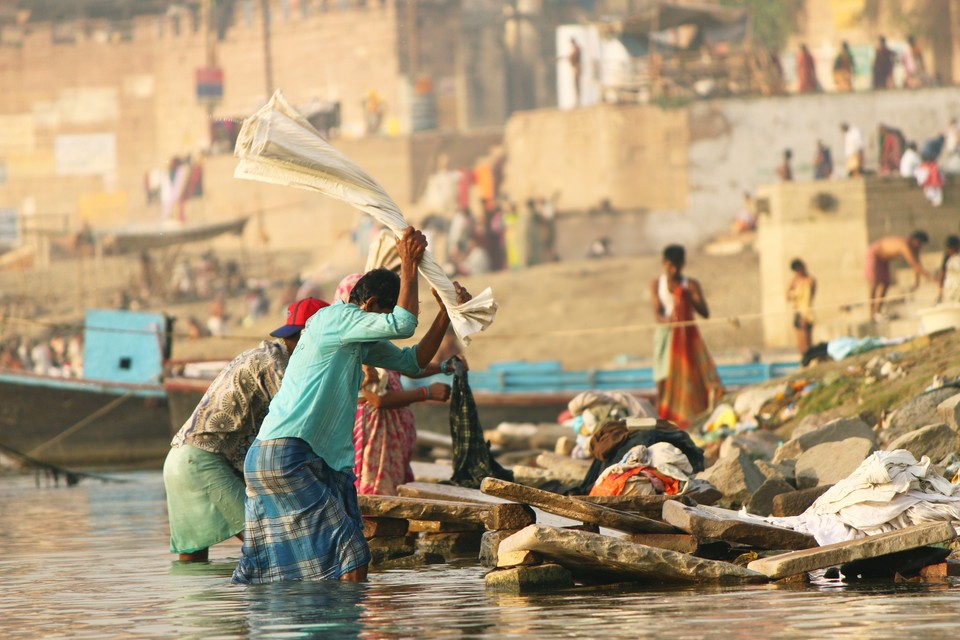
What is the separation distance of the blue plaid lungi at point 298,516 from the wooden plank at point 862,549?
156cm

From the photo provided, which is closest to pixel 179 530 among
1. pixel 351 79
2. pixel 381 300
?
pixel 381 300

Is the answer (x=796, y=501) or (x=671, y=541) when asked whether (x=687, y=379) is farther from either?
(x=671, y=541)

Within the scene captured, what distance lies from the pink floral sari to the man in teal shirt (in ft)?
6.54

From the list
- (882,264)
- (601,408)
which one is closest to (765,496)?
(601,408)

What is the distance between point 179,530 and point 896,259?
1583cm

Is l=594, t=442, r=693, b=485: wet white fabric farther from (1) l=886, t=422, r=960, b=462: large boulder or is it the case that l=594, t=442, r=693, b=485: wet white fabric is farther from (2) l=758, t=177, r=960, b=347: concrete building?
(2) l=758, t=177, r=960, b=347: concrete building

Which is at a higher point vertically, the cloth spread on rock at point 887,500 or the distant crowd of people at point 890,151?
the distant crowd of people at point 890,151

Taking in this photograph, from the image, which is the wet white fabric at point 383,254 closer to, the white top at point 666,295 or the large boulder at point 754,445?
the large boulder at point 754,445

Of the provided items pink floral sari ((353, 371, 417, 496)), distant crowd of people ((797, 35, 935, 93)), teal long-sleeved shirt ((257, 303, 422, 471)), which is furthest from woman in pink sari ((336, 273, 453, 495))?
distant crowd of people ((797, 35, 935, 93))

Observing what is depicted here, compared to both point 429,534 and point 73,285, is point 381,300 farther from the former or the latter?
point 73,285

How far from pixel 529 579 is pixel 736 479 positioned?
258 cm

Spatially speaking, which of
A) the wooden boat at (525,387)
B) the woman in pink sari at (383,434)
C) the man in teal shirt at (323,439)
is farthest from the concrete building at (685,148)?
the man in teal shirt at (323,439)

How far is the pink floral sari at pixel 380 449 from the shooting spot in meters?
8.26

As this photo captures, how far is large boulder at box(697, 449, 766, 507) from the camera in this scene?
27.6ft
